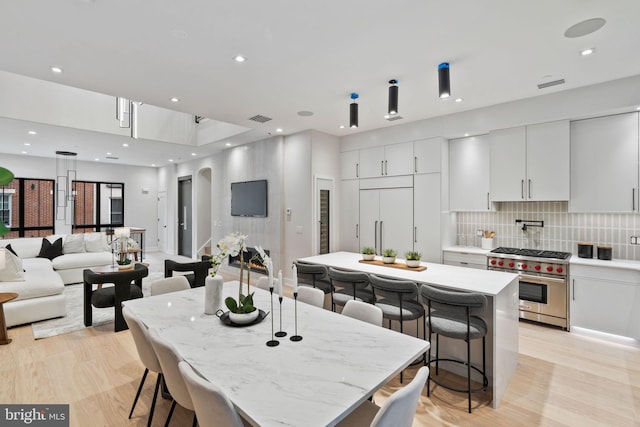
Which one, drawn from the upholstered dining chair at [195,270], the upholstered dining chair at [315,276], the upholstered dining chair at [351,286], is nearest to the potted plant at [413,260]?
the upholstered dining chair at [351,286]

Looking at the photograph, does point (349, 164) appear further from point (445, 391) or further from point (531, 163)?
point (445, 391)

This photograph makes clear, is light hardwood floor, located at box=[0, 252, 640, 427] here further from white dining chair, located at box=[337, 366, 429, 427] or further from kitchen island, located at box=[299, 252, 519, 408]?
white dining chair, located at box=[337, 366, 429, 427]

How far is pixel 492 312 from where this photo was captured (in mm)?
2352

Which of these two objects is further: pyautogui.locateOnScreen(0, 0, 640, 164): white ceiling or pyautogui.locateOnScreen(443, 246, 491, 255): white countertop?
pyautogui.locateOnScreen(443, 246, 491, 255): white countertop

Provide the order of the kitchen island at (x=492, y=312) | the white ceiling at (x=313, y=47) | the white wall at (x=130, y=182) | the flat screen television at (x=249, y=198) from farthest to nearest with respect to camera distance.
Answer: the white wall at (x=130, y=182) → the flat screen television at (x=249, y=198) → the kitchen island at (x=492, y=312) → the white ceiling at (x=313, y=47)

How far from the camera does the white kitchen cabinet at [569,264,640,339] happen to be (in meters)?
3.26

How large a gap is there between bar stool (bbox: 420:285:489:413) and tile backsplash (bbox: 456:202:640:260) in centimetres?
242

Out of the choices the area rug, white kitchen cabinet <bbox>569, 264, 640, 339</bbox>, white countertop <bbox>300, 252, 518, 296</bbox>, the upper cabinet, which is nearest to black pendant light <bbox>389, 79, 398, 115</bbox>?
white countertop <bbox>300, 252, 518, 296</bbox>

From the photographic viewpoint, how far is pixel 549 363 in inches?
116

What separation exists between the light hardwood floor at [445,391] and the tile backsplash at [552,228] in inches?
46.2

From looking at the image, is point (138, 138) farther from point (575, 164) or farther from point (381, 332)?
point (575, 164)

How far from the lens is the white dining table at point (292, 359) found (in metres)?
1.20

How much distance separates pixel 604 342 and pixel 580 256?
0.97m

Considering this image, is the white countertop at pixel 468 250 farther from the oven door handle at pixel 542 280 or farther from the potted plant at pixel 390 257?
the potted plant at pixel 390 257
